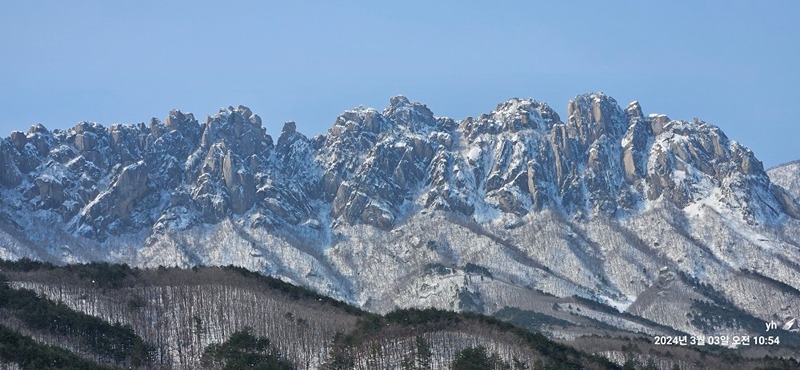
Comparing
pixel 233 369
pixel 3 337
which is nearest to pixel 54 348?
pixel 3 337

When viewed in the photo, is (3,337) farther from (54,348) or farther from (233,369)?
(233,369)

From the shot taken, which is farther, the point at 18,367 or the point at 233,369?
the point at 233,369

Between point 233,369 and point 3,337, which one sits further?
point 233,369

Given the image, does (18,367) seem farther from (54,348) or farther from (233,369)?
(233,369)

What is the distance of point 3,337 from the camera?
594 feet

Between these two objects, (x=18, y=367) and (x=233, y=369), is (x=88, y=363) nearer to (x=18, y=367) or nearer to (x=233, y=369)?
(x=18, y=367)

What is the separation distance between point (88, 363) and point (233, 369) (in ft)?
101

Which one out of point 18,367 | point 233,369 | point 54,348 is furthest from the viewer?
point 233,369

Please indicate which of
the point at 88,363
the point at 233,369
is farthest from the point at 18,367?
the point at 233,369

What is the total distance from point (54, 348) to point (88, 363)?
15.0 m

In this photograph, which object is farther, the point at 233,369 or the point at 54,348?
the point at 233,369

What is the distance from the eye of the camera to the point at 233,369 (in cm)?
19962

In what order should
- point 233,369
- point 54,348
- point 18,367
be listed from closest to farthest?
point 18,367 < point 54,348 < point 233,369

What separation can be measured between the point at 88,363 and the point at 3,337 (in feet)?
52.8
